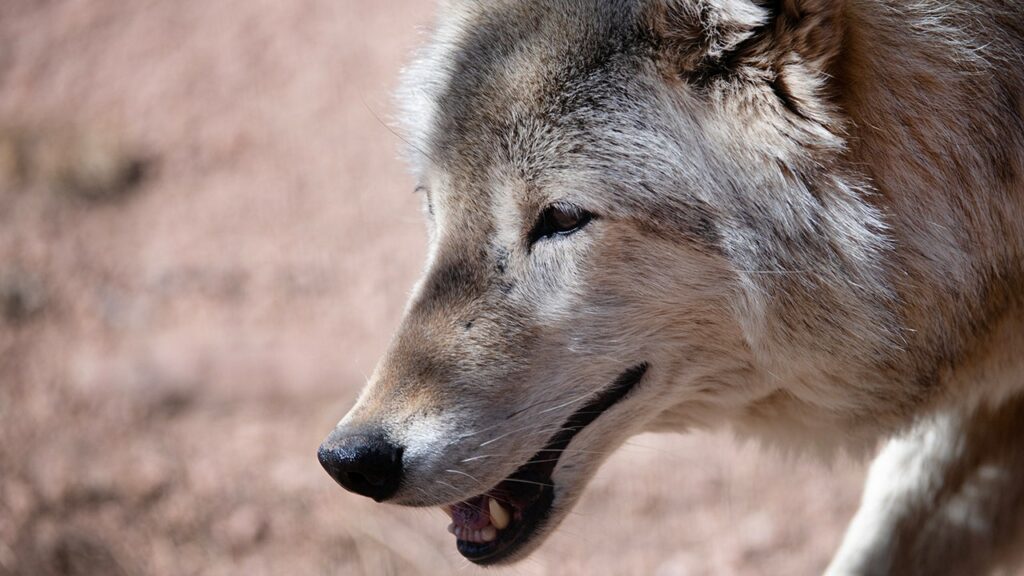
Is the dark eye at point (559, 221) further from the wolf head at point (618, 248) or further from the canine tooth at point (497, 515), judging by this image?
the canine tooth at point (497, 515)

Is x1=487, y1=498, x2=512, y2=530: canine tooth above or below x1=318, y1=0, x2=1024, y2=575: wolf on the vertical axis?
below

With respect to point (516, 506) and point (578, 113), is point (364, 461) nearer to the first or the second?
point (516, 506)

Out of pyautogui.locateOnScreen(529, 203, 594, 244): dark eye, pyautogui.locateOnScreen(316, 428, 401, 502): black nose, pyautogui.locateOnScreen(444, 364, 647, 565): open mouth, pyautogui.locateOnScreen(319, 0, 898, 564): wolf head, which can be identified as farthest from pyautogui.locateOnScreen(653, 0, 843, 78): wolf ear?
pyautogui.locateOnScreen(316, 428, 401, 502): black nose

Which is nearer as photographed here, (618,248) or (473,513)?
(618,248)

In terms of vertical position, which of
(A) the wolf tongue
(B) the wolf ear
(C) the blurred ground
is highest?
(B) the wolf ear

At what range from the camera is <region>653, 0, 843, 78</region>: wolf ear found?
7.36ft

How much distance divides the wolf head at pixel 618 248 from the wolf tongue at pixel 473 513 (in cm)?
6

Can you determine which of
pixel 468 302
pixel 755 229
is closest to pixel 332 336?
pixel 468 302

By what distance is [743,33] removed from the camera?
2.27 meters

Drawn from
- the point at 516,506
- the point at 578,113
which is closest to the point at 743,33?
the point at 578,113

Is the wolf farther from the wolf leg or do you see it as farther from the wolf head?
the wolf leg

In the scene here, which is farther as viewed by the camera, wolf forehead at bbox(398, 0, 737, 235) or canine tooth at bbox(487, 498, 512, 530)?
canine tooth at bbox(487, 498, 512, 530)

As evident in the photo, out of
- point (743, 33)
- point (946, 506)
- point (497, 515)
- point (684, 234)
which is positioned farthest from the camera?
point (946, 506)

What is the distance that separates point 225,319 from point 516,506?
2965mm
